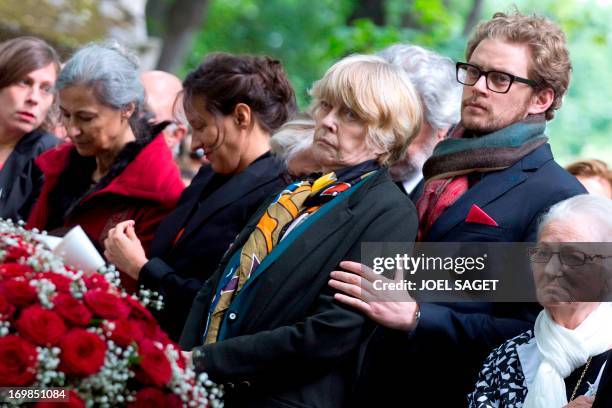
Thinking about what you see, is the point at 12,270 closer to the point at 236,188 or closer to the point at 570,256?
the point at 236,188

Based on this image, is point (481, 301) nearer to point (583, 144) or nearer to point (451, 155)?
point (451, 155)

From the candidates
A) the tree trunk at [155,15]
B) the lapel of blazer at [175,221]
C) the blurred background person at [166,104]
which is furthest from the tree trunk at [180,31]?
the lapel of blazer at [175,221]

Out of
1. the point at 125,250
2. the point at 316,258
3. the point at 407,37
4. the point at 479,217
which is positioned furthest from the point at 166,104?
the point at 407,37

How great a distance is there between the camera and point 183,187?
4703 mm

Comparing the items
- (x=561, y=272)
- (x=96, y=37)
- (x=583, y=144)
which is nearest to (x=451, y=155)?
(x=561, y=272)

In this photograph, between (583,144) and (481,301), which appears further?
(583,144)

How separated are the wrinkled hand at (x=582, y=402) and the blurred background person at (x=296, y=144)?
4.27 feet

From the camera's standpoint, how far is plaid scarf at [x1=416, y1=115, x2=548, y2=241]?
3668 mm

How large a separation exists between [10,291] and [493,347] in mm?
1516

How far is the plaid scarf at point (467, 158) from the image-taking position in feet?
12.0

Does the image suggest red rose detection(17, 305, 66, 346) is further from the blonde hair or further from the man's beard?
the man's beard

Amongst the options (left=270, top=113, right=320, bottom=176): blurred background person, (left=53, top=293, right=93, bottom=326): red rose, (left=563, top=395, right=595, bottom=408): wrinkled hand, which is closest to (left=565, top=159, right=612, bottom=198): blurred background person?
(left=270, top=113, right=320, bottom=176): blurred background person

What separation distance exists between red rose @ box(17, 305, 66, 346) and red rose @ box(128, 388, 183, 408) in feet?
0.85

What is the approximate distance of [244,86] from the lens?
163 inches
